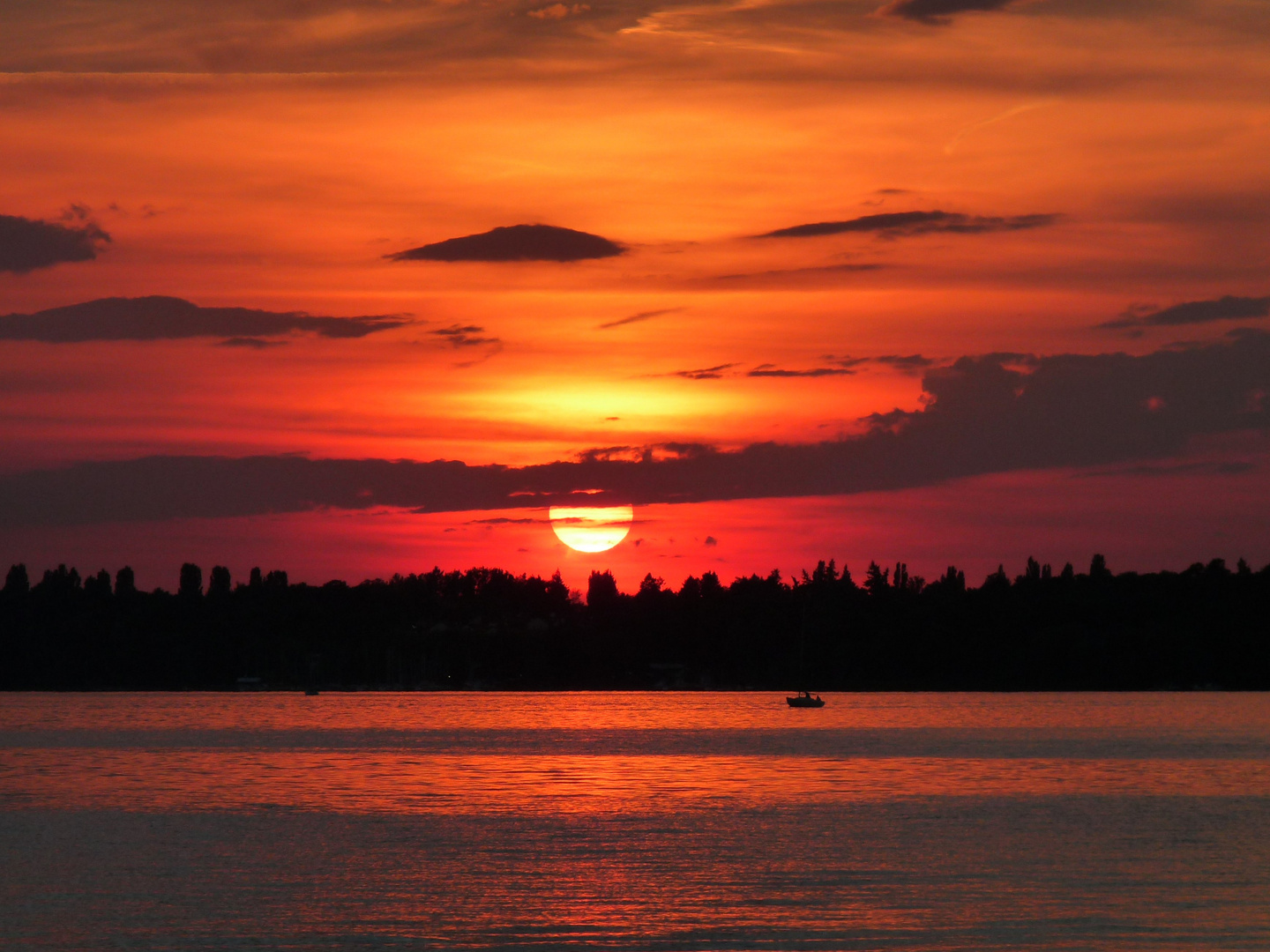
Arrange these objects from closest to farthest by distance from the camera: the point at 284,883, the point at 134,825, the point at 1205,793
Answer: the point at 284,883 → the point at 134,825 → the point at 1205,793

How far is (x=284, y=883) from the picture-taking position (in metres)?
54.0

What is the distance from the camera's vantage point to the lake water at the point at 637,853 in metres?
44.4

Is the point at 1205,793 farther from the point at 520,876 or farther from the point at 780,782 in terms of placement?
the point at 520,876

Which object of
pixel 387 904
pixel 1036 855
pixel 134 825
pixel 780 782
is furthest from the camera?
pixel 780 782

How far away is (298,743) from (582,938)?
375ft

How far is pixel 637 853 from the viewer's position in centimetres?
6072

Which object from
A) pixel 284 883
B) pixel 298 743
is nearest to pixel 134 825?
pixel 284 883

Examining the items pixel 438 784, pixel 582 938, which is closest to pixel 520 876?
pixel 582 938

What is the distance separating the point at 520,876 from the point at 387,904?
6.93 m

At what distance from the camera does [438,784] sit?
98.2 meters

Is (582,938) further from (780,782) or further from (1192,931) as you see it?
(780,782)

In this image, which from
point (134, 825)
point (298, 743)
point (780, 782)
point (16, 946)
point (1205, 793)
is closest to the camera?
point (16, 946)

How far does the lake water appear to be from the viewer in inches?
1748

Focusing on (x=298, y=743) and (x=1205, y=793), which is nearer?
(x=1205, y=793)
